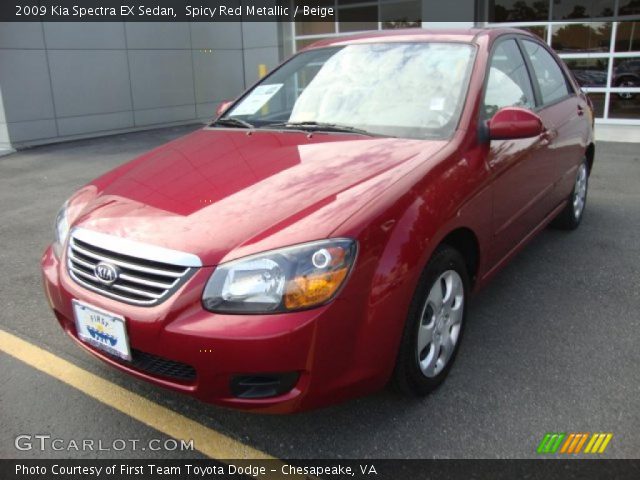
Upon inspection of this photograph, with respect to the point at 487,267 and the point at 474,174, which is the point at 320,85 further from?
the point at 487,267

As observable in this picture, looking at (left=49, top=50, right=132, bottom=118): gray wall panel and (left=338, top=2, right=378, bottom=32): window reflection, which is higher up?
(left=338, top=2, right=378, bottom=32): window reflection

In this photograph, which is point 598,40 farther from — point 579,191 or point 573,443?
point 573,443

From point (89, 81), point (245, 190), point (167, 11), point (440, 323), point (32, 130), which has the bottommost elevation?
point (32, 130)

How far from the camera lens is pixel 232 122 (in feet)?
11.5

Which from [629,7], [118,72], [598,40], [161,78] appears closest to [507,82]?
[598,40]

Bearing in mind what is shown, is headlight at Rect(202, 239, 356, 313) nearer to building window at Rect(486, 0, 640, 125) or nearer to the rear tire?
the rear tire

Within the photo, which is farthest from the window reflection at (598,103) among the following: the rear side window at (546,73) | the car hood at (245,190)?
the car hood at (245,190)

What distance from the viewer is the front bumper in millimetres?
1918

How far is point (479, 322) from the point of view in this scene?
3.27 m

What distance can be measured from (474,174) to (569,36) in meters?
9.27

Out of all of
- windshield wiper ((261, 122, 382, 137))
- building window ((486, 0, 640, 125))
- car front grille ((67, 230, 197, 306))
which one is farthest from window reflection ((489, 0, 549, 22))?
car front grille ((67, 230, 197, 306))

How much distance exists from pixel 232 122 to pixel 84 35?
30.8ft

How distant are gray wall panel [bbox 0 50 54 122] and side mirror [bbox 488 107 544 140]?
32.4 feet

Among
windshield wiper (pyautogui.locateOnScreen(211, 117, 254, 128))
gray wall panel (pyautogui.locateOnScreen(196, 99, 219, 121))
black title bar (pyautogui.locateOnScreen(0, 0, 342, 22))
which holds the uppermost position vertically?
black title bar (pyautogui.locateOnScreen(0, 0, 342, 22))
